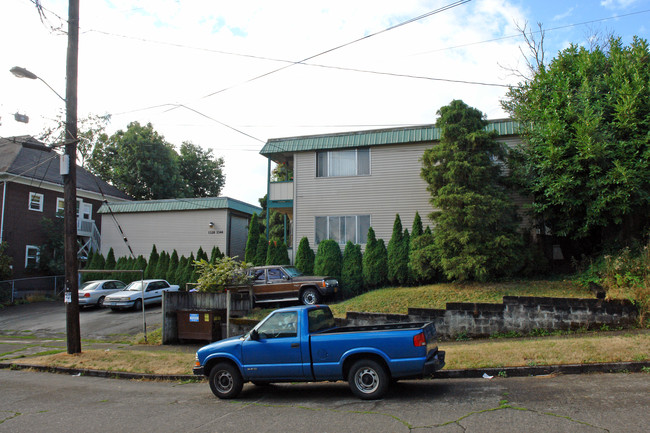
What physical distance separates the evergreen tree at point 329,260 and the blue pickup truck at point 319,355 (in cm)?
1098

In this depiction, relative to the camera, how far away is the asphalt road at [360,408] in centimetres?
551

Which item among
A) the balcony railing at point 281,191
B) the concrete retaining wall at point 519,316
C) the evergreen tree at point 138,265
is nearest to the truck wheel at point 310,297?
the concrete retaining wall at point 519,316

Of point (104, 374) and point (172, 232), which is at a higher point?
point (172, 232)

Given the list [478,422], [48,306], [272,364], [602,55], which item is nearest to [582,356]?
[478,422]

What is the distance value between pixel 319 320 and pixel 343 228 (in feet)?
42.5

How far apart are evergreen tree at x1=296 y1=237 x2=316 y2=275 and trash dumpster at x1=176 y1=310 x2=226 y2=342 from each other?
21.5ft

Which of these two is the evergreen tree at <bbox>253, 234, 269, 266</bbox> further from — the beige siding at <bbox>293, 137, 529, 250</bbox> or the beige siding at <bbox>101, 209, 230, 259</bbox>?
the beige siding at <bbox>101, 209, 230, 259</bbox>

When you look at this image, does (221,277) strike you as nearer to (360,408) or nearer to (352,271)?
(352,271)

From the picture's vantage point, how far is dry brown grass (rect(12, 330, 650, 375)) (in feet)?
26.4

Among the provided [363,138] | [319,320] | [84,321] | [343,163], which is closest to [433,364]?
[319,320]

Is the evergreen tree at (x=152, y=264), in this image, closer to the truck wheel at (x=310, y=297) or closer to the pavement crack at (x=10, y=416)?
the truck wheel at (x=310, y=297)

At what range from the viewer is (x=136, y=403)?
7.82 m

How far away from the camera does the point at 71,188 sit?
12.2 m

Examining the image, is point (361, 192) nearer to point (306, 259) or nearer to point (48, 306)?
point (306, 259)
